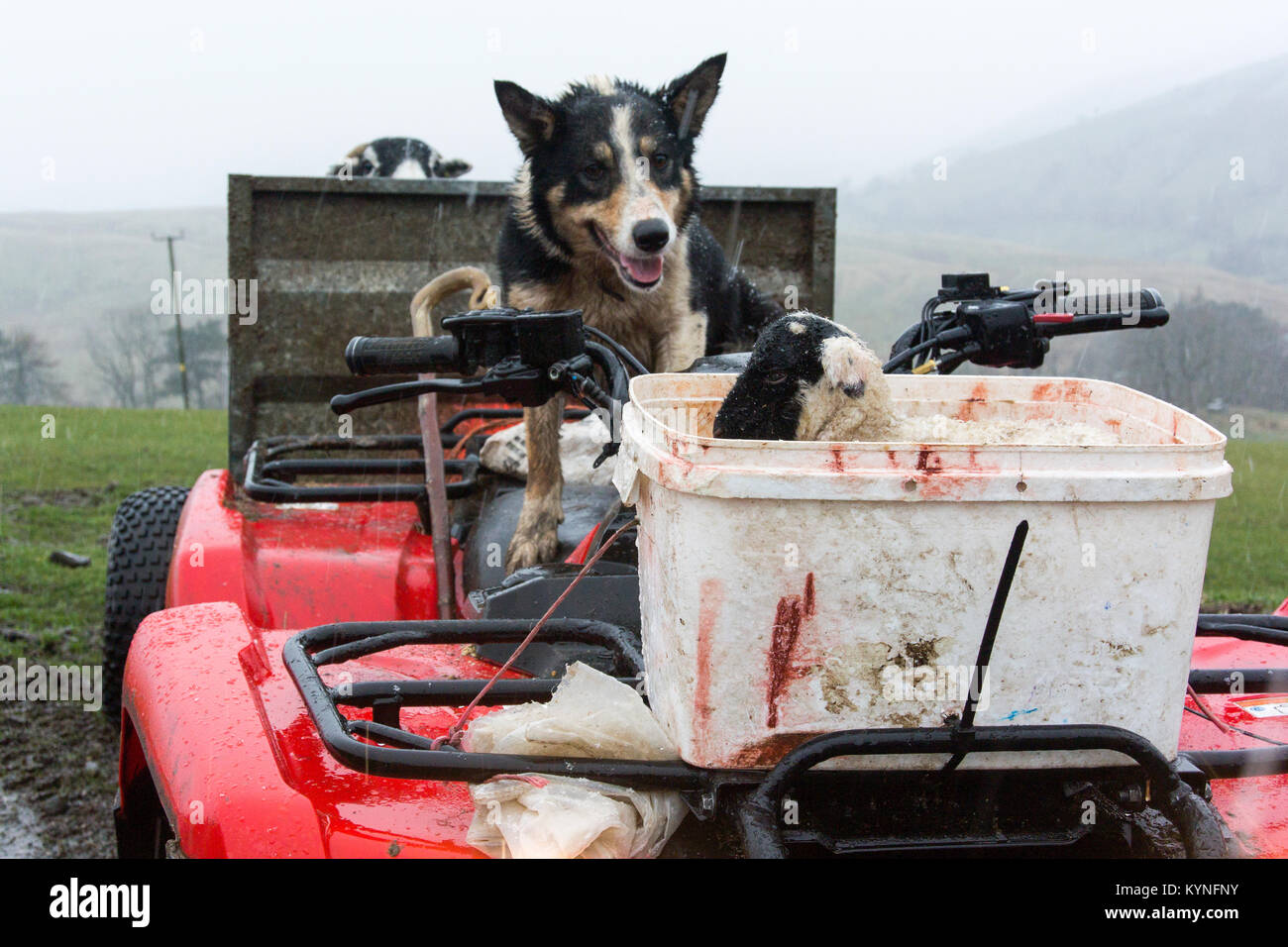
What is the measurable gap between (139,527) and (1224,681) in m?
3.08

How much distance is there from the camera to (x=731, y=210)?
4895 millimetres

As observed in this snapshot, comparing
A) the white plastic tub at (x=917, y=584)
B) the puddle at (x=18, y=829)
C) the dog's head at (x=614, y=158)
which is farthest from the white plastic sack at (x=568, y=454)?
the white plastic tub at (x=917, y=584)

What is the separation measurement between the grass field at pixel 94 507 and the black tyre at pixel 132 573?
1.06 meters

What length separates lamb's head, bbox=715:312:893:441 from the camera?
4.89ft

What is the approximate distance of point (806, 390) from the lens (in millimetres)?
1496

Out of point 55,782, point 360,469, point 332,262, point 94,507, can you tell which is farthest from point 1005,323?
point 94,507

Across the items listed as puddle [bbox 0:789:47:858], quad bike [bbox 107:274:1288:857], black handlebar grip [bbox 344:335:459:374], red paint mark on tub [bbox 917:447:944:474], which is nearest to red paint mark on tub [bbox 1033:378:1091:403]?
quad bike [bbox 107:274:1288:857]

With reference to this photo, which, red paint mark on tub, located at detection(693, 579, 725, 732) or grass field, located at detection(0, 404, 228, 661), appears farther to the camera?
grass field, located at detection(0, 404, 228, 661)

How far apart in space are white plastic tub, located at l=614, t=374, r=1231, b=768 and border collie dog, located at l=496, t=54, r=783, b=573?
1.88 meters

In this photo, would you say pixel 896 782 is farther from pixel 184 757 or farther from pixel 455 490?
pixel 455 490

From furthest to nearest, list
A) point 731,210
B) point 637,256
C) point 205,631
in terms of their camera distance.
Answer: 1. point 731,210
2. point 637,256
3. point 205,631

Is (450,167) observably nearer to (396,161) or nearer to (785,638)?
(396,161)

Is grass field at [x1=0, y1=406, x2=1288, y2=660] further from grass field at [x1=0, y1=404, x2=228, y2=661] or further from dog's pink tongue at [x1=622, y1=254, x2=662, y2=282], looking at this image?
dog's pink tongue at [x1=622, y1=254, x2=662, y2=282]

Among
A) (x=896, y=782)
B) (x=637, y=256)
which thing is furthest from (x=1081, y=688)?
(x=637, y=256)
